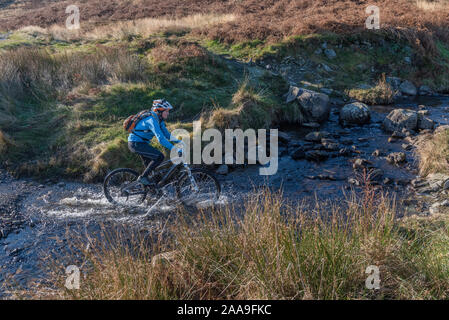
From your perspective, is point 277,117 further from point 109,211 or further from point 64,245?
point 64,245

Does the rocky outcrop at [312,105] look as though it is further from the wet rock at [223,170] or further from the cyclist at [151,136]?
the cyclist at [151,136]

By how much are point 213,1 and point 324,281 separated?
28.8 meters

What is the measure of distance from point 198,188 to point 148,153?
1431 millimetres

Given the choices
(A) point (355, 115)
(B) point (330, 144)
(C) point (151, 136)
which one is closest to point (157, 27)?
(A) point (355, 115)

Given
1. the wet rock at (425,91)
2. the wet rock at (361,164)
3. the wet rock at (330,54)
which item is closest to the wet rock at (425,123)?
the wet rock at (361,164)

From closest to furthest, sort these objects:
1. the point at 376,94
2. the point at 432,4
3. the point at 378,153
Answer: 1. the point at 378,153
2. the point at 376,94
3. the point at 432,4

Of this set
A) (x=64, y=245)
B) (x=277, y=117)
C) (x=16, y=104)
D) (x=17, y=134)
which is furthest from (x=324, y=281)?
(x=16, y=104)

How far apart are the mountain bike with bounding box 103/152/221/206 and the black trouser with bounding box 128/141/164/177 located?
0.15 meters

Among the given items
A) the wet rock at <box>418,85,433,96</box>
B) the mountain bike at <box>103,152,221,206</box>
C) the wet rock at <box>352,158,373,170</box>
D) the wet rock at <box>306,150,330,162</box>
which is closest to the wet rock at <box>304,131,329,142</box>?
the wet rock at <box>306,150,330,162</box>

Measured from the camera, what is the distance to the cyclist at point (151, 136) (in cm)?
702

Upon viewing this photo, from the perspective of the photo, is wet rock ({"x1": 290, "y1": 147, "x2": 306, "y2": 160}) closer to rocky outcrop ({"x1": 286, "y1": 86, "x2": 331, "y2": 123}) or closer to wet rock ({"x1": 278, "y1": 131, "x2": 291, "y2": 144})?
wet rock ({"x1": 278, "y1": 131, "x2": 291, "y2": 144})

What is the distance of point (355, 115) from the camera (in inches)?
504

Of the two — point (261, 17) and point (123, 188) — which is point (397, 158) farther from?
point (261, 17)
